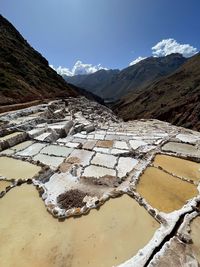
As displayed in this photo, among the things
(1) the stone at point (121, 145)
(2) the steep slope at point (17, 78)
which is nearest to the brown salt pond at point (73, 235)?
(1) the stone at point (121, 145)

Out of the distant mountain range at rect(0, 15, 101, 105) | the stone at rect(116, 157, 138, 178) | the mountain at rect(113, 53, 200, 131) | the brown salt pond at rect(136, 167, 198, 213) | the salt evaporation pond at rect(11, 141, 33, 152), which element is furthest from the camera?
the mountain at rect(113, 53, 200, 131)

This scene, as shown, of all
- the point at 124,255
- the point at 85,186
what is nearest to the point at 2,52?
the point at 85,186

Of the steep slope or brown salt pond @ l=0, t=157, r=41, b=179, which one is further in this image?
the steep slope

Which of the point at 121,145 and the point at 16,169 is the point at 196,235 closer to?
the point at 121,145

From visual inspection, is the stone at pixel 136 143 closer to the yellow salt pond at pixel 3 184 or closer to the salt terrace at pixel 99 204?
the salt terrace at pixel 99 204

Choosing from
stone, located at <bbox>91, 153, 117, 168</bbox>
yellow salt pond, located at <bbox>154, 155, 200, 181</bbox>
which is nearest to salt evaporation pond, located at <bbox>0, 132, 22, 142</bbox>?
stone, located at <bbox>91, 153, 117, 168</bbox>

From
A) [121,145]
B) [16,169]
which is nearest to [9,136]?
[16,169]

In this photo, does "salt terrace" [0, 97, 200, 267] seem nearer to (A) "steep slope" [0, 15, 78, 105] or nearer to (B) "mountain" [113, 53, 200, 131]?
(A) "steep slope" [0, 15, 78, 105]
